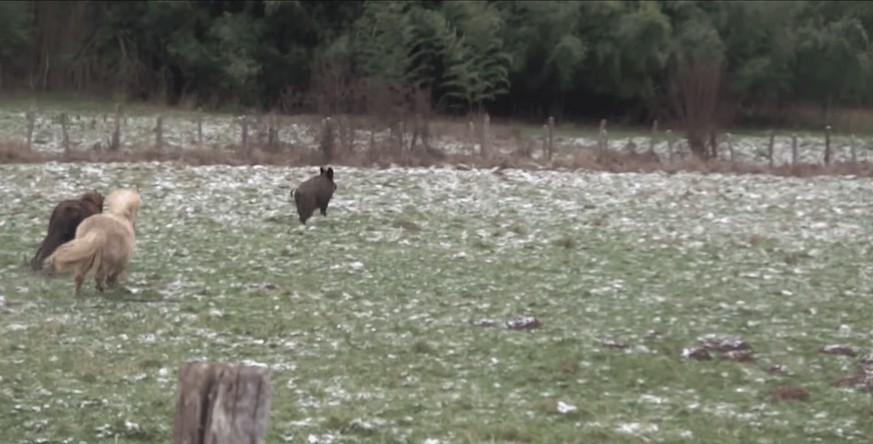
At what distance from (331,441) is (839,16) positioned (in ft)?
175

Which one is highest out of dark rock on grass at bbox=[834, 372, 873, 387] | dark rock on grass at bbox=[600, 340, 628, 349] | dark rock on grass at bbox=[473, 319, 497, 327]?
dark rock on grass at bbox=[834, 372, 873, 387]

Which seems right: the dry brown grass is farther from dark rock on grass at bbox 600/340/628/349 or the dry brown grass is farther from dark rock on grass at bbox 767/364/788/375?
dark rock on grass at bbox 767/364/788/375

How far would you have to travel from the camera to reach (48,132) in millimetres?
38781

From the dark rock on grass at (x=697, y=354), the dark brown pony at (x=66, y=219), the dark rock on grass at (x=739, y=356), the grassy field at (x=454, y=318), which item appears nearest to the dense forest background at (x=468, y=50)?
the grassy field at (x=454, y=318)

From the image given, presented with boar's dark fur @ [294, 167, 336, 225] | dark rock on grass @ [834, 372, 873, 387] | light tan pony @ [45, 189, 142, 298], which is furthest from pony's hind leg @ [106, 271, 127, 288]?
dark rock on grass @ [834, 372, 873, 387]

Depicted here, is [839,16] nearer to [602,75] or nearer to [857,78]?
[857,78]

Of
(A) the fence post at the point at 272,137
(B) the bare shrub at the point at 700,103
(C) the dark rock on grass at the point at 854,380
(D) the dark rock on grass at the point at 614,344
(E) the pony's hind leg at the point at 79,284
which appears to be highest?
(B) the bare shrub at the point at 700,103

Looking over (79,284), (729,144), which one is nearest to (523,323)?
(79,284)

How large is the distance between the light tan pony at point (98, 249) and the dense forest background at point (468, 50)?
35.6m

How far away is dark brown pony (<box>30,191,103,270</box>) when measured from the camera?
17547 millimetres

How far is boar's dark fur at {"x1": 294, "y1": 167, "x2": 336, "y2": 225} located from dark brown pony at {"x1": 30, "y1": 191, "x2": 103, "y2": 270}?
17.0 ft

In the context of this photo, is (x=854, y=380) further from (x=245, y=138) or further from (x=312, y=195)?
(x=245, y=138)

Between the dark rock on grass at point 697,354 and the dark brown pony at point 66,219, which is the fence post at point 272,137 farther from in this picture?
the dark rock on grass at point 697,354

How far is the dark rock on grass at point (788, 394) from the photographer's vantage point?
12547mm
